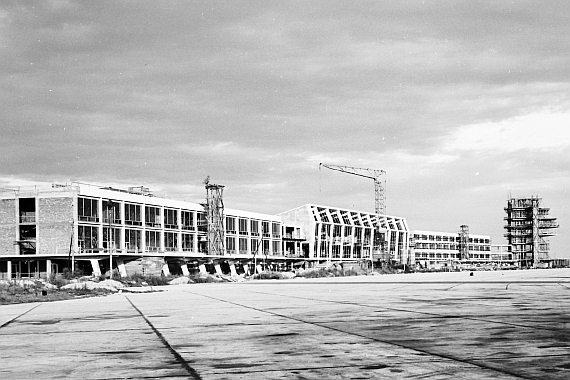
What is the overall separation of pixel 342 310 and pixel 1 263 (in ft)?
282

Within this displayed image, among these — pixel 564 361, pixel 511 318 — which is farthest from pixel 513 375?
pixel 511 318

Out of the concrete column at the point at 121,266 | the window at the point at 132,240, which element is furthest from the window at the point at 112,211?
the concrete column at the point at 121,266

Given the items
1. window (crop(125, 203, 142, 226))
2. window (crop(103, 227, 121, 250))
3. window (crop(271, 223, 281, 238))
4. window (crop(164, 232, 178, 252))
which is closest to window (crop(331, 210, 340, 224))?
window (crop(271, 223, 281, 238))

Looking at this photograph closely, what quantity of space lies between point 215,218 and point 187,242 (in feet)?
25.9

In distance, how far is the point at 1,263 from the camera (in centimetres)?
9581

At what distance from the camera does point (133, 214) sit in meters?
105

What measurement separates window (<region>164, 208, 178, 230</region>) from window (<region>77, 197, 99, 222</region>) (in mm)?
18009

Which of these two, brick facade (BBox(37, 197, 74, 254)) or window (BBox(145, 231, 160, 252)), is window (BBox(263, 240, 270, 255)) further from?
brick facade (BBox(37, 197, 74, 254))

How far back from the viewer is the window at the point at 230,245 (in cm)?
13100

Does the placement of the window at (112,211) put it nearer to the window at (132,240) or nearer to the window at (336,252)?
the window at (132,240)

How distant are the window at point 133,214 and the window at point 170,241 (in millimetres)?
7870

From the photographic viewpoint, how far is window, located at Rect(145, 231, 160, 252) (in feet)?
355

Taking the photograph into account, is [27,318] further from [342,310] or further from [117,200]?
[117,200]

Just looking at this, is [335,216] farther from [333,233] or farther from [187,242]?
[187,242]
